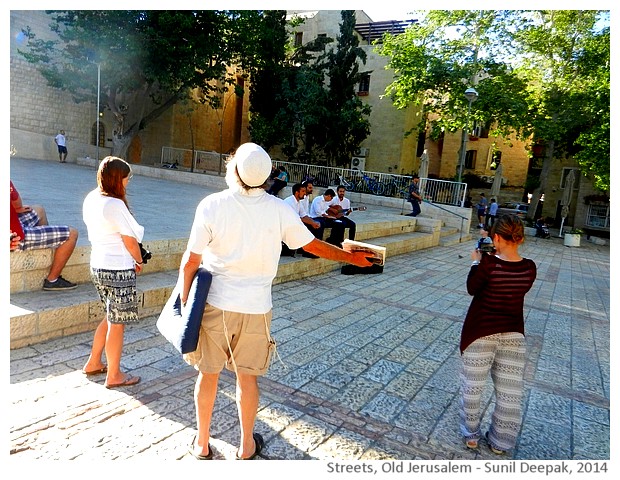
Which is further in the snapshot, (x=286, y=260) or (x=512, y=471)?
(x=286, y=260)

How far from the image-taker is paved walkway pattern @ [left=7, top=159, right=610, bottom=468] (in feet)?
8.71

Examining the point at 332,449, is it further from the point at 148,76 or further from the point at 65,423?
the point at 148,76

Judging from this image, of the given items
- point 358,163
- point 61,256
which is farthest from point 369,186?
point 61,256

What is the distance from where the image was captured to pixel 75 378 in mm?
3230

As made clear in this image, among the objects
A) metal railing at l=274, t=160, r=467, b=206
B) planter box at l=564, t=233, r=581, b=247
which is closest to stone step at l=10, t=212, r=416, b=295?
metal railing at l=274, t=160, r=467, b=206

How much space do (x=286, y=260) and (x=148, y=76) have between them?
16022mm

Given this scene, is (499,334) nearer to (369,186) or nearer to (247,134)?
(369,186)

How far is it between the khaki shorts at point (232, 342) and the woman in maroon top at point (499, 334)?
1.40 metres

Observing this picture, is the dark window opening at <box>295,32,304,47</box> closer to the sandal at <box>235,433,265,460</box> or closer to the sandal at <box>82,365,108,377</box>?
the sandal at <box>82,365,108,377</box>

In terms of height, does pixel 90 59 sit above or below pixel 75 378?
above

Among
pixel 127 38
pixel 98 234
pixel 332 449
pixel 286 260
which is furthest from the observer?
pixel 127 38

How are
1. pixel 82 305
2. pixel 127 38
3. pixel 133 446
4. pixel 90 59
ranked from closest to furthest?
pixel 133 446
pixel 82 305
pixel 127 38
pixel 90 59

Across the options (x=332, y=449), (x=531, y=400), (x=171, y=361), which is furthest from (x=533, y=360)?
(x=171, y=361)

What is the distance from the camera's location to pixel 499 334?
2.79 m
